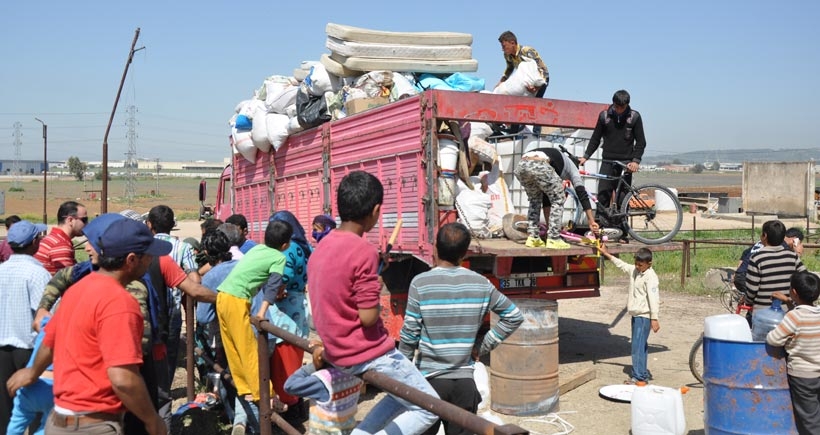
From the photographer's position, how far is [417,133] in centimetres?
696

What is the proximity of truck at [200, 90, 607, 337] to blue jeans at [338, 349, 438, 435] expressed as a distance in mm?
3032

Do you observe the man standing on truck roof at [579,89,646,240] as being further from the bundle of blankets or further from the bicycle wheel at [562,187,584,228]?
the bundle of blankets

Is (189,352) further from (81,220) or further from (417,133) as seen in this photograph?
(417,133)

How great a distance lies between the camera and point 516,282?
7.31 meters

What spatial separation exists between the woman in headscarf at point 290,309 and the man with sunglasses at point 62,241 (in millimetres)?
1405

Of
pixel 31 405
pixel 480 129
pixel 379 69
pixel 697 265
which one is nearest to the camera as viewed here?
pixel 31 405

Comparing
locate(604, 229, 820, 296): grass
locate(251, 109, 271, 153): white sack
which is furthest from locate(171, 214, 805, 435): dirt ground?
locate(251, 109, 271, 153): white sack

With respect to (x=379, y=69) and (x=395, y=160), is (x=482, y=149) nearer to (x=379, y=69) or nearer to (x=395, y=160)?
(x=395, y=160)

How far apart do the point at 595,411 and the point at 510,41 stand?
14.5 ft

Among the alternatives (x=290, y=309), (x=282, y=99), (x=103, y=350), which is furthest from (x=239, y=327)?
(x=282, y=99)

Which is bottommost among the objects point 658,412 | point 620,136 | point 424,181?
point 658,412

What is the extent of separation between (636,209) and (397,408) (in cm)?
542

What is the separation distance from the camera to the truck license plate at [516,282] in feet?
23.8

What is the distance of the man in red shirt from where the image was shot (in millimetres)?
2672
